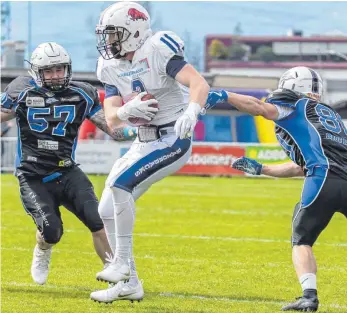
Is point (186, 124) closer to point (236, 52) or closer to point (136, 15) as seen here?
point (136, 15)

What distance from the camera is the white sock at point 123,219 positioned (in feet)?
19.8

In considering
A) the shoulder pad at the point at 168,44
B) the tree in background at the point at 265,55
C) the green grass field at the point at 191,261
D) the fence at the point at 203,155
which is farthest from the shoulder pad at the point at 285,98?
the tree in background at the point at 265,55

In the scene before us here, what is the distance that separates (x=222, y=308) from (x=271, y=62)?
233 feet

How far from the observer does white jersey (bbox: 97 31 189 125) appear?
6.05 metres

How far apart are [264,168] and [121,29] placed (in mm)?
1590

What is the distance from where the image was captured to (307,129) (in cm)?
616

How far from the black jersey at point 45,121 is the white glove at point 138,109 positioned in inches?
49.1

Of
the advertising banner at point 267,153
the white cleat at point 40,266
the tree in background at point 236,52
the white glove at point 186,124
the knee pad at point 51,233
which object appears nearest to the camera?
the white glove at point 186,124

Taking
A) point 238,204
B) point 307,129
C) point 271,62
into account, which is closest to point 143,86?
point 307,129

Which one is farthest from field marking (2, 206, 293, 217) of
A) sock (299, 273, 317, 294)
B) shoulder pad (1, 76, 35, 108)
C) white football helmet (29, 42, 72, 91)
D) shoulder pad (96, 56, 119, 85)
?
sock (299, 273, 317, 294)

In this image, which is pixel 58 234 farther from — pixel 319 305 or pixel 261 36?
pixel 261 36

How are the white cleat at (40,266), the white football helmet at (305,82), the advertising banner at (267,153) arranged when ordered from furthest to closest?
the advertising banner at (267,153), the white cleat at (40,266), the white football helmet at (305,82)

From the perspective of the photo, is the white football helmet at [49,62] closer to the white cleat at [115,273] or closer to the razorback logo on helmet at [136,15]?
→ the razorback logo on helmet at [136,15]

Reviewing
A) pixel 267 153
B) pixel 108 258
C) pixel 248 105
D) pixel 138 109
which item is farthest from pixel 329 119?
pixel 267 153
